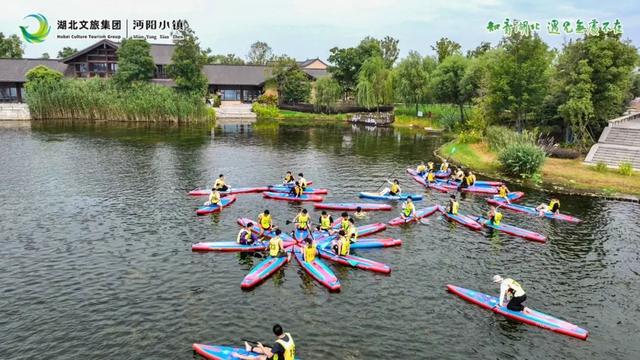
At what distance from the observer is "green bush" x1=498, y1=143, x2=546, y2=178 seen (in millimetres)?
43031

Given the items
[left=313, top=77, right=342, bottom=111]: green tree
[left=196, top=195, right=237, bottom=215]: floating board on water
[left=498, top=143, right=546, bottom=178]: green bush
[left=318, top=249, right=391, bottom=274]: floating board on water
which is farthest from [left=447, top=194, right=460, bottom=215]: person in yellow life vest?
[left=313, top=77, right=342, bottom=111]: green tree

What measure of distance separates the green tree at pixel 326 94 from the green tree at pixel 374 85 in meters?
5.82

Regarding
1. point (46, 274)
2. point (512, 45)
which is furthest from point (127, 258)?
Result: point (512, 45)

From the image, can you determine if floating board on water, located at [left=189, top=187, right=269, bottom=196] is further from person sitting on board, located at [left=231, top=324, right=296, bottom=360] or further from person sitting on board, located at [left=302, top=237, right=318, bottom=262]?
person sitting on board, located at [left=231, top=324, right=296, bottom=360]

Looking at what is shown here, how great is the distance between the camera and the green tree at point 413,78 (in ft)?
290

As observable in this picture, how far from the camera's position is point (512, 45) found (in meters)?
55.6

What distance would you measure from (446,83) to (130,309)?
226 feet

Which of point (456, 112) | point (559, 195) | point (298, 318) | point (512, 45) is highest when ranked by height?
point (512, 45)

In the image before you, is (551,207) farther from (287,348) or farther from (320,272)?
(287,348)

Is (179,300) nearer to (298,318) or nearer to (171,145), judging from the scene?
(298,318)

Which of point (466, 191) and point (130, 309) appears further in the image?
point (466, 191)

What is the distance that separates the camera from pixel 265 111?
9962 centimetres

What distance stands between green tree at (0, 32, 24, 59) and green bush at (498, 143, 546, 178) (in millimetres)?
117477

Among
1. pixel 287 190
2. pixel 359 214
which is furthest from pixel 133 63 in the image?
pixel 359 214
